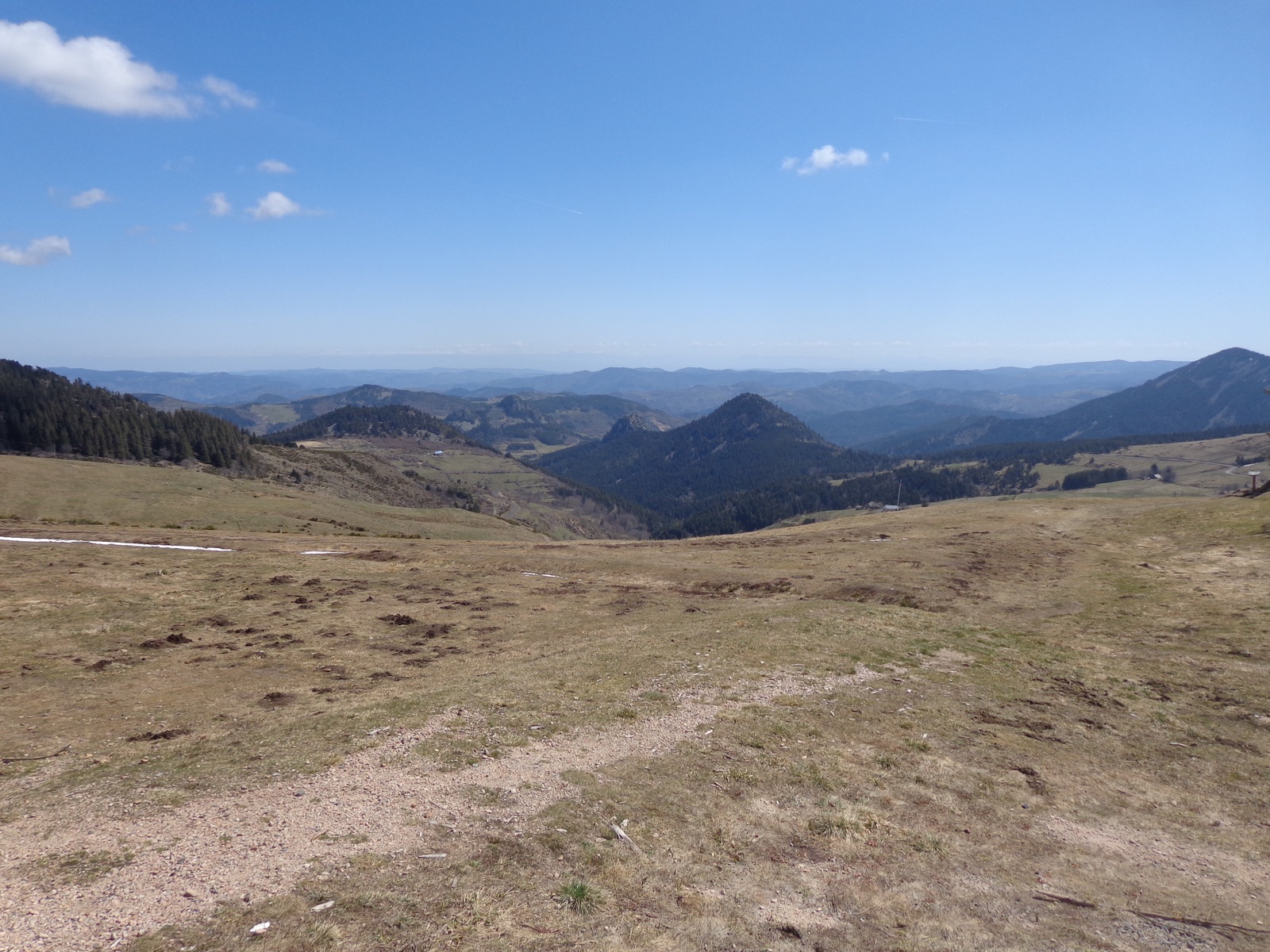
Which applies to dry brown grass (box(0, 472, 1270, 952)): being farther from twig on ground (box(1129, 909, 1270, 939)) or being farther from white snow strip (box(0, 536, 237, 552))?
white snow strip (box(0, 536, 237, 552))

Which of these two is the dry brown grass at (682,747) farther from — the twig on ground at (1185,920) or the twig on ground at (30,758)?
the twig on ground at (30,758)

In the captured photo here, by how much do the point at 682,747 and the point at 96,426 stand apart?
16712 cm

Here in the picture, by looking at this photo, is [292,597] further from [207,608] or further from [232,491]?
[232,491]

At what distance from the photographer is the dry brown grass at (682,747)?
33.2 feet

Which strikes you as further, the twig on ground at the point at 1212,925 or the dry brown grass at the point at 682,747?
the twig on ground at the point at 1212,925

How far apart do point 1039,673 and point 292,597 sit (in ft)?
105

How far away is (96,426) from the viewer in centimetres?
13375

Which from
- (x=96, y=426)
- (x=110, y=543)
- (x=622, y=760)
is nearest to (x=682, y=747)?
(x=622, y=760)

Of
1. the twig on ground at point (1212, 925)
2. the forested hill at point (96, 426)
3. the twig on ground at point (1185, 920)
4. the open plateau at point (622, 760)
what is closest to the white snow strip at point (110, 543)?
the open plateau at point (622, 760)

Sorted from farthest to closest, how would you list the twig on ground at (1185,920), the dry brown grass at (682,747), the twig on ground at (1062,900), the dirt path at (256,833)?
1. the twig on ground at (1062,900)
2. the twig on ground at (1185,920)
3. the dry brown grass at (682,747)
4. the dirt path at (256,833)

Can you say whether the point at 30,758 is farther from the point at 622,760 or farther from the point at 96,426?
the point at 96,426

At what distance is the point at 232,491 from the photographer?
8506cm

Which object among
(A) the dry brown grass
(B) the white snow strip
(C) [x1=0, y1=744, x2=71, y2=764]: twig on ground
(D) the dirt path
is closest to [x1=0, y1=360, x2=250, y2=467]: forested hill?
(B) the white snow strip

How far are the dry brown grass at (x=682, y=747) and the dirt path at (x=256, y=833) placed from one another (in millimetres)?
142
